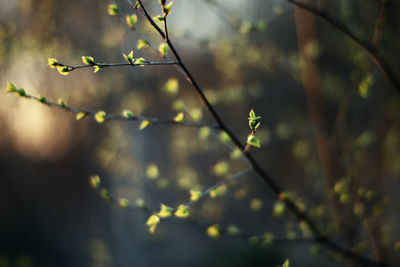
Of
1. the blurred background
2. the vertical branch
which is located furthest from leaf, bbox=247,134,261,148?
the vertical branch

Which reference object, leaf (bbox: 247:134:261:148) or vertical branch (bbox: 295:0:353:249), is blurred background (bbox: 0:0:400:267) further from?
leaf (bbox: 247:134:261:148)

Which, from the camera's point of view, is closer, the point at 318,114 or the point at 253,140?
the point at 253,140

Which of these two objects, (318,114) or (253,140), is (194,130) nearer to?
(318,114)

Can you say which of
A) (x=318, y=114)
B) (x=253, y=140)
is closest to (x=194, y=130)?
(x=318, y=114)

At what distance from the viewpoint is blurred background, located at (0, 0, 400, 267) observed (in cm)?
179

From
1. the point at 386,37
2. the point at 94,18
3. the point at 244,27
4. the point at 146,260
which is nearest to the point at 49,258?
the point at 146,260

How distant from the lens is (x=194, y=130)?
366 cm

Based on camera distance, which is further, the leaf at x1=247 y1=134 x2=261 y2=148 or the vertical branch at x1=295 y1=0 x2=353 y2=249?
the vertical branch at x1=295 y1=0 x2=353 y2=249

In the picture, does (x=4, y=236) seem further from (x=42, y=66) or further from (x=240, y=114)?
(x=240, y=114)

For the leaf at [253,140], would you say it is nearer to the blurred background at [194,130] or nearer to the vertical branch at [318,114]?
the blurred background at [194,130]

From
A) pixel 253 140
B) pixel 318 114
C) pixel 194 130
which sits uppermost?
pixel 194 130

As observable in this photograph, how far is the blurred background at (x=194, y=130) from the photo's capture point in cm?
179

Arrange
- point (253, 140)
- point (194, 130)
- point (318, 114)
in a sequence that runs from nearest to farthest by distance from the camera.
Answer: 1. point (253, 140)
2. point (318, 114)
3. point (194, 130)

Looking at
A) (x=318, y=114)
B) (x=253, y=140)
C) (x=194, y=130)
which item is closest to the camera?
(x=253, y=140)
